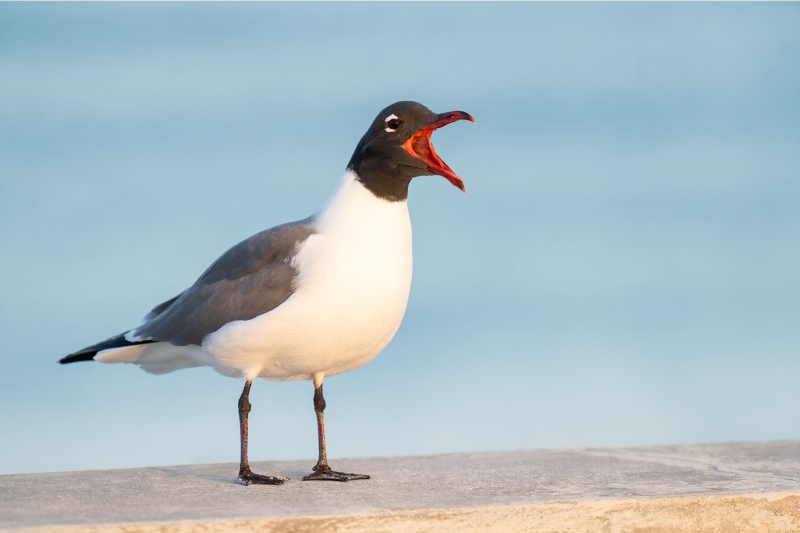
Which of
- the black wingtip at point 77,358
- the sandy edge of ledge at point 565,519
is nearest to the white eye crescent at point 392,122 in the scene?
the sandy edge of ledge at point 565,519

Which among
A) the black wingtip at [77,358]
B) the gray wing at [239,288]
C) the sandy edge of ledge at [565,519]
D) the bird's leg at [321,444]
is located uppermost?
the gray wing at [239,288]

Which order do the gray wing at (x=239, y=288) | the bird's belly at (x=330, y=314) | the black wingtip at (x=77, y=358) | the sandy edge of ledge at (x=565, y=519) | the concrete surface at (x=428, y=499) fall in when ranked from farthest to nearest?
1. the black wingtip at (x=77, y=358)
2. the gray wing at (x=239, y=288)
3. the bird's belly at (x=330, y=314)
4. the concrete surface at (x=428, y=499)
5. the sandy edge of ledge at (x=565, y=519)

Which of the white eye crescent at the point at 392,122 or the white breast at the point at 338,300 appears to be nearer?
the white breast at the point at 338,300

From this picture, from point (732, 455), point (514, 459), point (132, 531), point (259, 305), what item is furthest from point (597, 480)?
point (132, 531)

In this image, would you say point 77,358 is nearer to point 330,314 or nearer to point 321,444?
point 321,444

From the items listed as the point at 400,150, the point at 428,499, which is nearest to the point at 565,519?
the point at 428,499

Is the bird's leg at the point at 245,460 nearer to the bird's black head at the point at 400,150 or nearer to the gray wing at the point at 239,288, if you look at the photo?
the gray wing at the point at 239,288

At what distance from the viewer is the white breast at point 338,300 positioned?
16.5 feet

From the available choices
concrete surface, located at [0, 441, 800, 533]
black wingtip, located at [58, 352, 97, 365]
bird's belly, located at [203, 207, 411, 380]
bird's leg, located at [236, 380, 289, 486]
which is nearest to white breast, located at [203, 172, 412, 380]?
bird's belly, located at [203, 207, 411, 380]

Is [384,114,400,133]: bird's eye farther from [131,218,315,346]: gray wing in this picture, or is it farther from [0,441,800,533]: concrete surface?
[0,441,800,533]: concrete surface

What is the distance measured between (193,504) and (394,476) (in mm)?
1298

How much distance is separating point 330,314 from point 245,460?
91cm

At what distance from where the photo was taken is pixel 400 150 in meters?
5.20

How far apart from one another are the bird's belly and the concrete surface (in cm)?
65
